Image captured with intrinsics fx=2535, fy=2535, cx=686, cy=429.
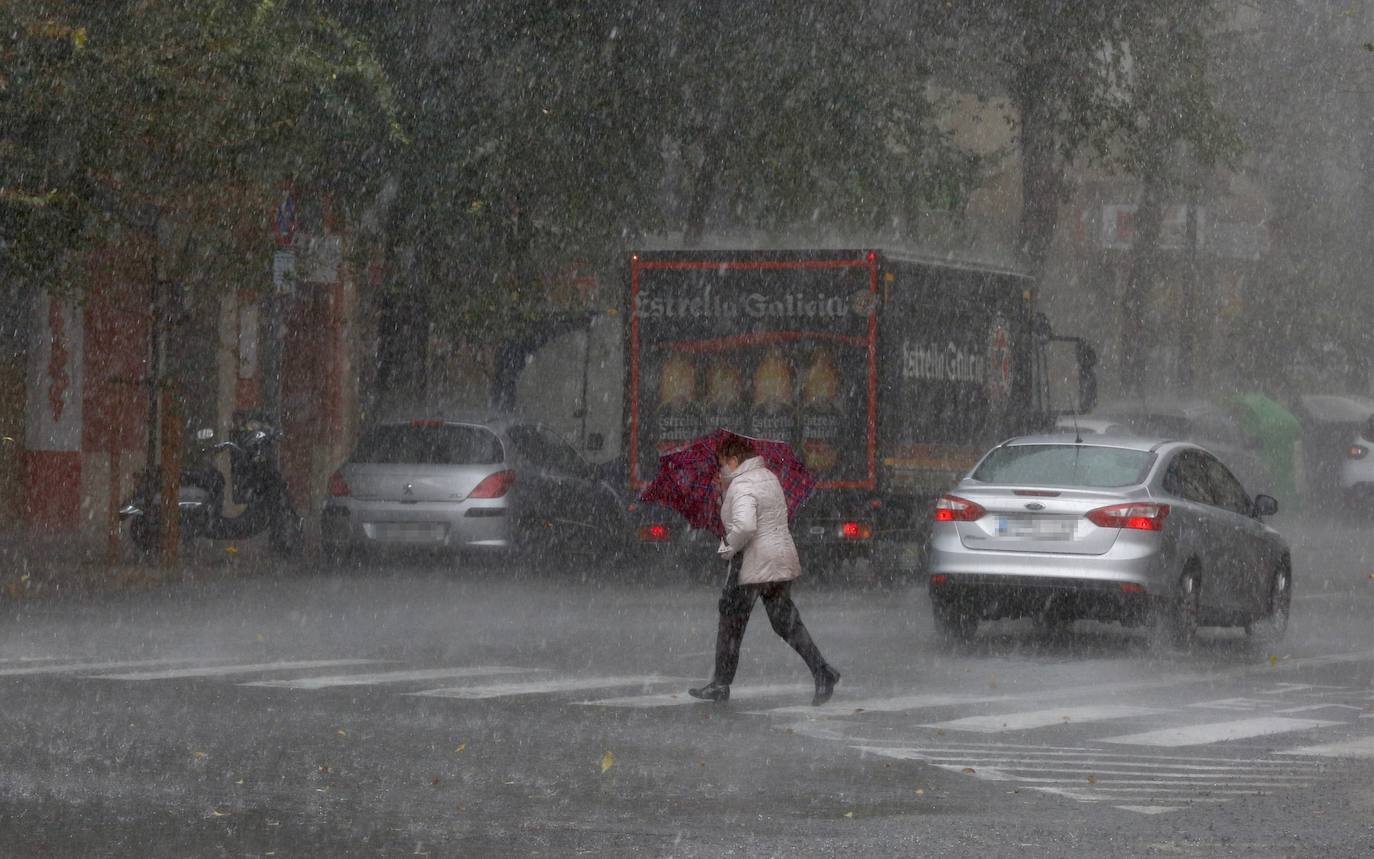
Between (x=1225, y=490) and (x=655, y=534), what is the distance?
5908 mm

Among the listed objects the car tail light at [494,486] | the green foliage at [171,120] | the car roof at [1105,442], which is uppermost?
the green foliage at [171,120]

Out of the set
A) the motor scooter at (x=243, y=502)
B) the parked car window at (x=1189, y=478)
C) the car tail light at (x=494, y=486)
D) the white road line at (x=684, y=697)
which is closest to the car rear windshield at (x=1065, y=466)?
the parked car window at (x=1189, y=478)

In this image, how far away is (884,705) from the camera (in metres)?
12.9

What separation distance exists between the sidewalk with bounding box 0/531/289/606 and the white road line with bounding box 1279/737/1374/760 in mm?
10762

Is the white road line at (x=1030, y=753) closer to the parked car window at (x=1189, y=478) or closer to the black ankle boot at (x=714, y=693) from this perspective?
the black ankle boot at (x=714, y=693)

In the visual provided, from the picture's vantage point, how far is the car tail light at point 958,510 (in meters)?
16.2

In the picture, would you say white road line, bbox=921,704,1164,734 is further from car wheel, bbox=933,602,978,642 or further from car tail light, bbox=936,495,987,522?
car wheel, bbox=933,602,978,642

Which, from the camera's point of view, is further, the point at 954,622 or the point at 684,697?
the point at 954,622

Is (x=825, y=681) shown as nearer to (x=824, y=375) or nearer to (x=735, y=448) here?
(x=735, y=448)

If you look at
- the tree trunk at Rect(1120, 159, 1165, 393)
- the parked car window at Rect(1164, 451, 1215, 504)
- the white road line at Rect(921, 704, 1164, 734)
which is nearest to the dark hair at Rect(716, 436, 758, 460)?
the white road line at Rect(921, 704, 1164, 734)

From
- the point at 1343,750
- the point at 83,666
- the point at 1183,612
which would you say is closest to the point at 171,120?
the point at 83,666

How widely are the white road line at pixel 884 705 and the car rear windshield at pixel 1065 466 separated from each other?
10.3ft

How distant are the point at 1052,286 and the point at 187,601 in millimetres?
34443

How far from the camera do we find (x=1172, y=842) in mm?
8602
